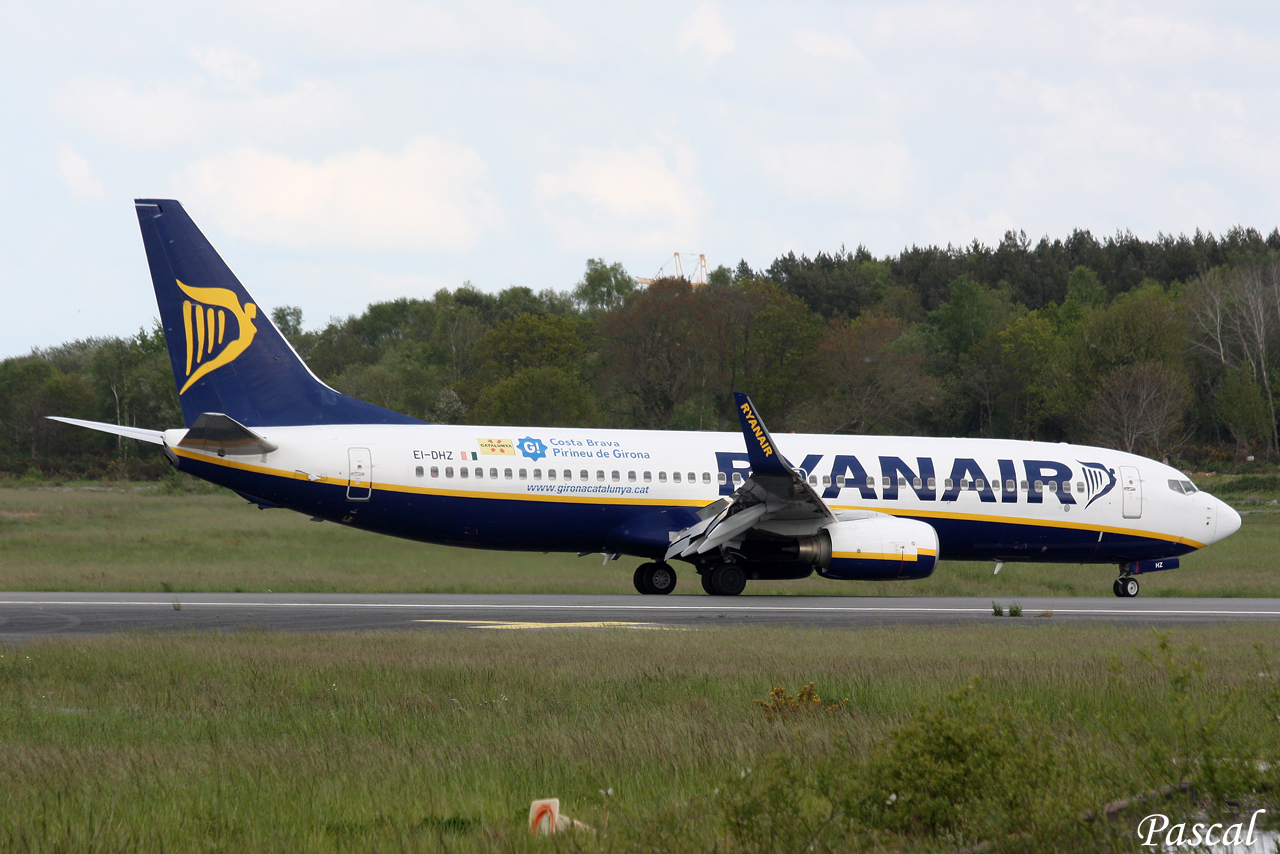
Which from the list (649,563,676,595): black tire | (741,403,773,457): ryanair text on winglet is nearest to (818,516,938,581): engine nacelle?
(741,403,773,457): ryanair text on winglet

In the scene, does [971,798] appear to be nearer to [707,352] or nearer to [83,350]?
[707,352]

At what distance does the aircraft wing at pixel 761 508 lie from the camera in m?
21.3

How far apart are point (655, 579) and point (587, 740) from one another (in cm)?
1624

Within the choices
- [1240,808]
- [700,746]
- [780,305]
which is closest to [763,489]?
[700,746]

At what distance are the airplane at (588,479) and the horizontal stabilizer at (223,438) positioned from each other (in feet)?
0.11

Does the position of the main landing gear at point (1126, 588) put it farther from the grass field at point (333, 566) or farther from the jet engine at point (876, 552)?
the jet engine at point (876, 552)

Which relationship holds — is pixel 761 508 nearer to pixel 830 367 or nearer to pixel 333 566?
pixel 333 566

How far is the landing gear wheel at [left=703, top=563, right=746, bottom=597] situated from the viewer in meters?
23.2

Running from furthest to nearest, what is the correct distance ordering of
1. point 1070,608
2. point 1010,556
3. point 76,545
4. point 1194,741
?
point 76,545 → point 1010,556 → point 1070,608 → point 1194,741

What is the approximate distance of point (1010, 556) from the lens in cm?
2511

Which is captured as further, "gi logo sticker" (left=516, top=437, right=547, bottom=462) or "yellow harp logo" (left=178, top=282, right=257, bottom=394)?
"gi logo sticker" (left=516, top=437, right=547, bottom=462)

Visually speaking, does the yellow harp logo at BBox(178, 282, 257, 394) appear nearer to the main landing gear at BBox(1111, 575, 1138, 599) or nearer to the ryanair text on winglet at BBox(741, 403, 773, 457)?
the ryanair text on winglet at BBox(741, 403, 773, 457)

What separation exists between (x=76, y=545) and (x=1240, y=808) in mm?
33506

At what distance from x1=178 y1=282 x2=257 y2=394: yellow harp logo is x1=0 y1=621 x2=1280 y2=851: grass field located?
980 cm
